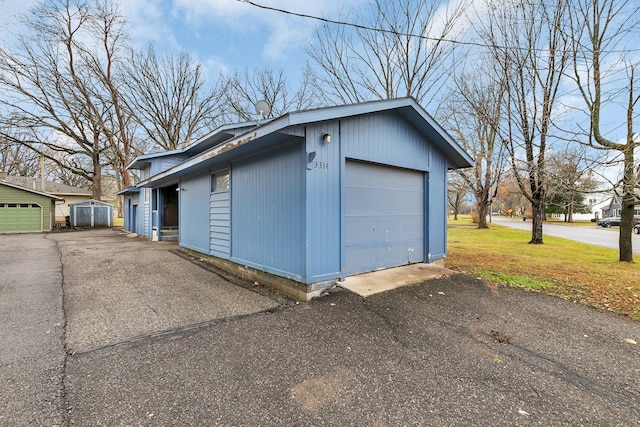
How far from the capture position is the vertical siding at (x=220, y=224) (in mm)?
6203

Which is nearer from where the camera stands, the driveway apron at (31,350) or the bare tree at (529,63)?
the driveway apron at (31,350)

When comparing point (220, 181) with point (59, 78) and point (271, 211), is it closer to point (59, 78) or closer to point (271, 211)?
point (271, 211)

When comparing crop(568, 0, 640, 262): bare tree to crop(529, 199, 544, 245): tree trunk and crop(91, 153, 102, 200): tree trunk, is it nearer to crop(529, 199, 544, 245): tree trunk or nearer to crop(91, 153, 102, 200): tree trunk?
crop(529, 199, 544, 245): tree trunk

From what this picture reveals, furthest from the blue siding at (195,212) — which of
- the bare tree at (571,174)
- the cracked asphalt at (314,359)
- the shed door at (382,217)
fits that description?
the bare tree at (571,174)

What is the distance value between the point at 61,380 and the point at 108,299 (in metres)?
2.39

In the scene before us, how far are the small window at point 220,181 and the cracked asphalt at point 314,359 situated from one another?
2.69 metres

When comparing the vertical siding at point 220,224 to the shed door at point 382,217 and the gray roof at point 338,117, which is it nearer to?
the gray roof at point 338,117

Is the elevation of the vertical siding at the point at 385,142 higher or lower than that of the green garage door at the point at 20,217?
higher

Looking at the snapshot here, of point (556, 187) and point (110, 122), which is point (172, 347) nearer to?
point (556, 187)

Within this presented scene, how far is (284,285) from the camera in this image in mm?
4617

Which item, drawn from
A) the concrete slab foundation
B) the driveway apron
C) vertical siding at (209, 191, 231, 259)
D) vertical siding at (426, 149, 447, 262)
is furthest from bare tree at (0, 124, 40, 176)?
vertical siding at (426, 149, 447, 262)

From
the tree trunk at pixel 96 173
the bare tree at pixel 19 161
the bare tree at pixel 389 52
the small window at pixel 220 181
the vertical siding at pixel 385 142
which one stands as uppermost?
the bare tree at pixel 389 52

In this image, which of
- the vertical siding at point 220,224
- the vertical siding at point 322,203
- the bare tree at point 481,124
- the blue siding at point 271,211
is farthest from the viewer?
the bare tree at point 481,124

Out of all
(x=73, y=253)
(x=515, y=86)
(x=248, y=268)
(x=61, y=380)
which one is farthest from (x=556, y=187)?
(x=73, y=253)
